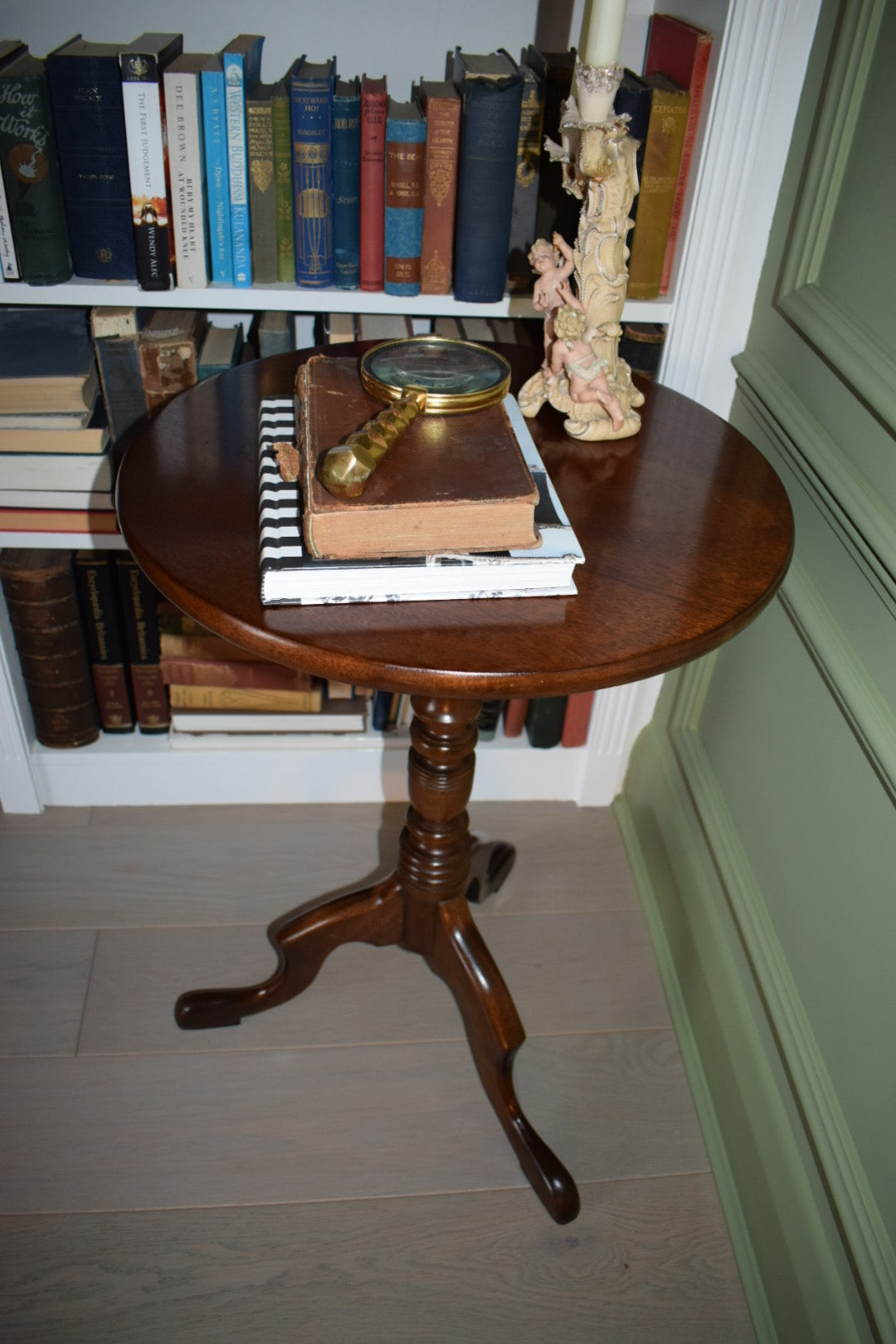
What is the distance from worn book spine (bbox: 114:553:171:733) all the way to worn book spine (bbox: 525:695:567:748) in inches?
24.6

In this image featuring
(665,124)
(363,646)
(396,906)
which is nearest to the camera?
(363,646)

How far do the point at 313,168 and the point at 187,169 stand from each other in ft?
0.50

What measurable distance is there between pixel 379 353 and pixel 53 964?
1.01 metres

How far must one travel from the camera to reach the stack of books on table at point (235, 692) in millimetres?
1663

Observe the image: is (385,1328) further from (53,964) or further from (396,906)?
(53,964)

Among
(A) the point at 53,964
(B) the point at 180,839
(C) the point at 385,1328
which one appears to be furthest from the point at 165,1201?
(B) the point at 180,839

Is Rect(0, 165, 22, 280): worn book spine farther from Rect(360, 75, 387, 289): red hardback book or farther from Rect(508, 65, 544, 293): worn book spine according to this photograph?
Rect(508, 65, 544, 293): worn book spine

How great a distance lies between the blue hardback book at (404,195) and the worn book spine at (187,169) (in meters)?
0.23

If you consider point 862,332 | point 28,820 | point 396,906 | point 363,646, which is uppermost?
point 862,332

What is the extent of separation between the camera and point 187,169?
4.13 ft

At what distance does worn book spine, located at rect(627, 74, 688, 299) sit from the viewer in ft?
4.08

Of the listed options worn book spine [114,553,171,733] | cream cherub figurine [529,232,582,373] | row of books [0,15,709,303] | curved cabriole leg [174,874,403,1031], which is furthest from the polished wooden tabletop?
curved cabriole leg [174,874,403,1031]

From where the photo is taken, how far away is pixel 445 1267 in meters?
1.19

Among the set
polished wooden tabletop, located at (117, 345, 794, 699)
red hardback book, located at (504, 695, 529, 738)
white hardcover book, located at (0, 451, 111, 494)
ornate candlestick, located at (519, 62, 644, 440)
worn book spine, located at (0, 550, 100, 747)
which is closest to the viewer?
polished wooden tabletop, located at (117, 345, 794, 699)
